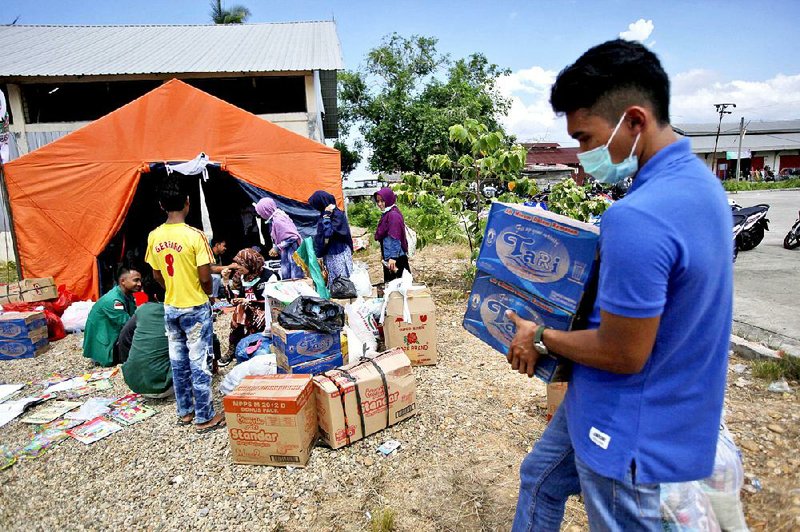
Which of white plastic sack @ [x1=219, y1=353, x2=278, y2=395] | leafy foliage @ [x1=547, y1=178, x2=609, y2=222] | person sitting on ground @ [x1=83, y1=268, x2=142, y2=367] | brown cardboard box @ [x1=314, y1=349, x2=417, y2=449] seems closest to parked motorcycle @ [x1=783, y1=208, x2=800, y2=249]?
leafy foliage @ [x1=547, y1=178, x2=609, y2=222]

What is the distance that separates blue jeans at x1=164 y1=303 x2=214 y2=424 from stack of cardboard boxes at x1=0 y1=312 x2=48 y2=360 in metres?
2.97

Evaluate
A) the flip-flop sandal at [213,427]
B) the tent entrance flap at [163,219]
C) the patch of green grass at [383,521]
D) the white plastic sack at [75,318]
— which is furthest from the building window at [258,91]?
the patch of green grass at [383,521]

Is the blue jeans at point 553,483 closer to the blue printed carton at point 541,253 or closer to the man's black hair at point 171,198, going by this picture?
the blue printed carton at point 541,253

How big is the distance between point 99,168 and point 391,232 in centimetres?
465

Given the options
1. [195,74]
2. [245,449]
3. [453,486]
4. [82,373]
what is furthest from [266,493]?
[195,74]

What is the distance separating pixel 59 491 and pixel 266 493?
137 cm

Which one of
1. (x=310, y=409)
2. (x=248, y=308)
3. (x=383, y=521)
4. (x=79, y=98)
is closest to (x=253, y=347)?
(x=248, y=308)

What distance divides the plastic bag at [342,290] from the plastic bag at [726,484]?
3.78 meters

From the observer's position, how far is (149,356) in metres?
3.81

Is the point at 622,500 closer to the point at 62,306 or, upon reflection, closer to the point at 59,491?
the point at 59,491

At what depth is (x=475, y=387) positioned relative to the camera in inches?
153

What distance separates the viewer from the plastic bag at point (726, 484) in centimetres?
137

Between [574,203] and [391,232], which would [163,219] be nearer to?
[391,232]

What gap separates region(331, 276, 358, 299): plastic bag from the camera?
4887 millimetres
